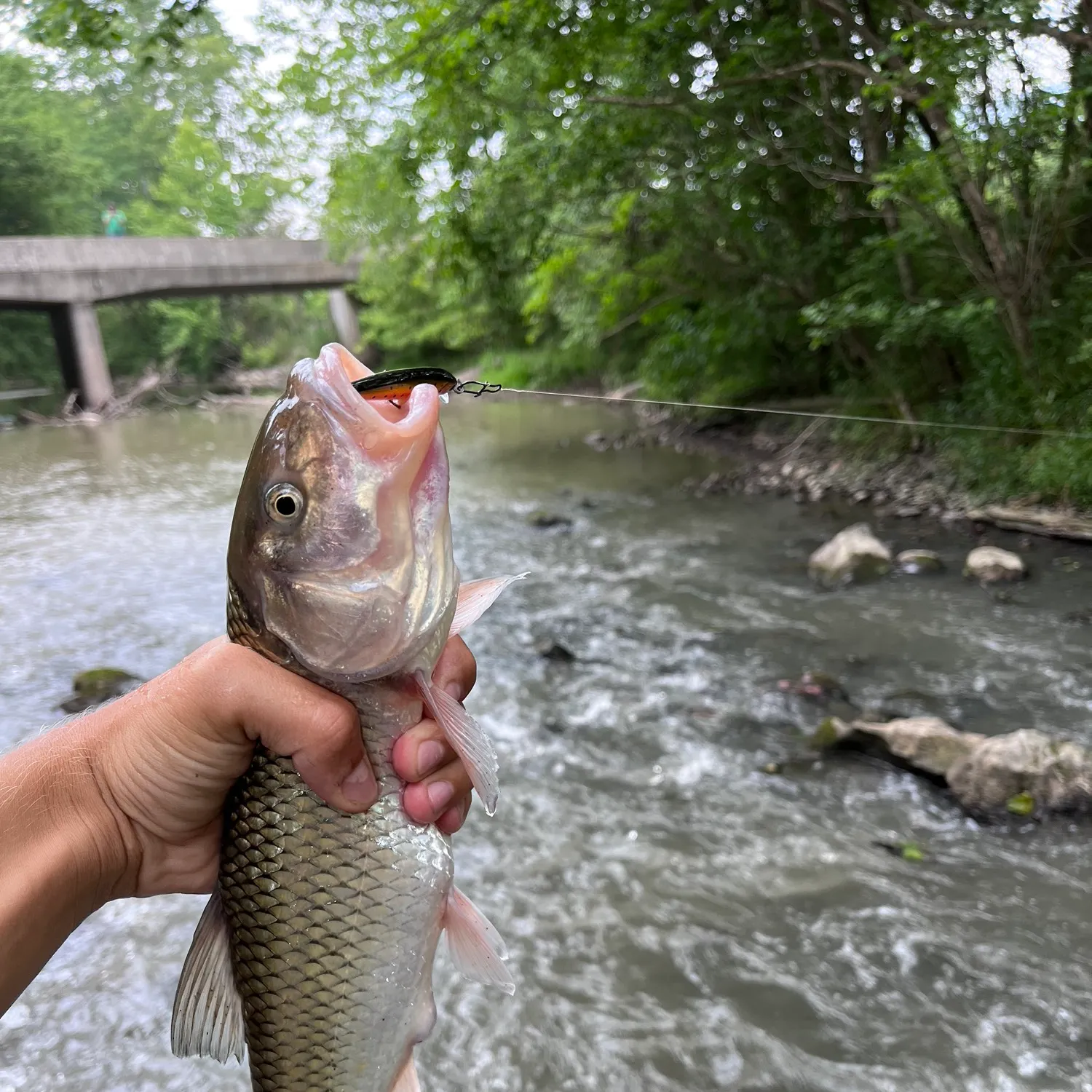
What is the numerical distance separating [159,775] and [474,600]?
770 mm

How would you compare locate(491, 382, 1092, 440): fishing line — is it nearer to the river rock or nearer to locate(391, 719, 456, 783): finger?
locate(391, 719, 456, 783): finger

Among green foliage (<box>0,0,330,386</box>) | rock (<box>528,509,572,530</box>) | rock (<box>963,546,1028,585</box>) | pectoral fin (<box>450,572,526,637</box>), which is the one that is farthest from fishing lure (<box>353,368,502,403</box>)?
green foliage (<box>0,0,330,386</box>)

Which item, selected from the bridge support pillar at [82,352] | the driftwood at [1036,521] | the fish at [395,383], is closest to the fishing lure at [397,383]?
the fish at [395,383]

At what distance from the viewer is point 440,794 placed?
1.59 m

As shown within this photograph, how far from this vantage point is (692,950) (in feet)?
11.7

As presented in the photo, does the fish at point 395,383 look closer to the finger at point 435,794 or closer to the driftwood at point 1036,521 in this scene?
the finger at point 435,794

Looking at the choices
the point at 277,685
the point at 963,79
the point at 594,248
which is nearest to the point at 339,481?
the point at 277,685

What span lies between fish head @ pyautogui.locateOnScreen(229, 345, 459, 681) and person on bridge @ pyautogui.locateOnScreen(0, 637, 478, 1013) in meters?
0.12

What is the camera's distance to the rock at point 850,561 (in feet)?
25.3

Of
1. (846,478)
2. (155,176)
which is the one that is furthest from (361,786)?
(155,176)

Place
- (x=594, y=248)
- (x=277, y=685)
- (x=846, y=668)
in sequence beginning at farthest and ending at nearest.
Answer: (x=594, y=248) < (x=846, y=668) < (x=277, y=685)

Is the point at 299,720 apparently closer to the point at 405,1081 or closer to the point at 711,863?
→ the point at 405,1081

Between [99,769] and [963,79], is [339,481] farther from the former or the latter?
[963,79]

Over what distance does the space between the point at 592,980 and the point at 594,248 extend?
11433 mm
